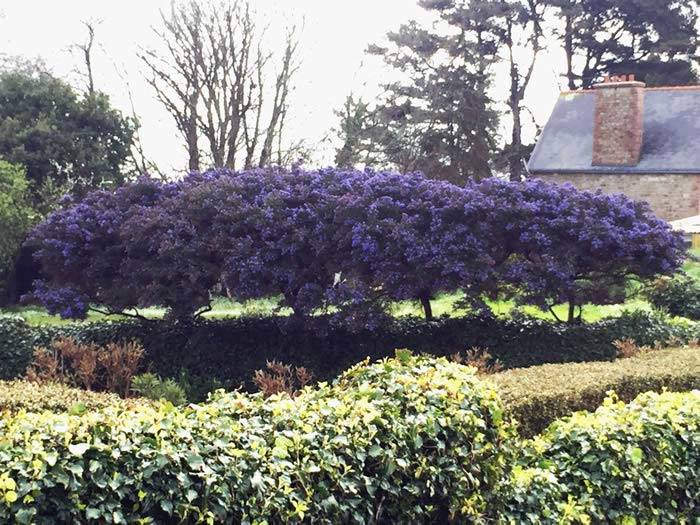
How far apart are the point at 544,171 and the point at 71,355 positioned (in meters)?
19.3

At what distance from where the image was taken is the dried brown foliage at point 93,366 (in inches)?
343

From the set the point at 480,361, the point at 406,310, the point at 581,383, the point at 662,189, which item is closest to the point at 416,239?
the point at 480,361

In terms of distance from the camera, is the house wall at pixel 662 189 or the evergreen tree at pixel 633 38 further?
the evergreen tree at pixel 633 38

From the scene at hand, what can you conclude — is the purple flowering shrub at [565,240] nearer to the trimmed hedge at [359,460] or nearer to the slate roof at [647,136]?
the trimmed hedge at [359,460]

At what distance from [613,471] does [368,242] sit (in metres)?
5.28

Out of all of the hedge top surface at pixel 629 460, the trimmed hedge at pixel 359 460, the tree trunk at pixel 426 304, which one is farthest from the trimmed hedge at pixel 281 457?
the tree trunk at pixel 426 304

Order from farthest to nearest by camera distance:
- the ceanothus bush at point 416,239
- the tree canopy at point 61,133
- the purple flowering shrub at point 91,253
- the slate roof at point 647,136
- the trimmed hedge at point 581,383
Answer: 1. the slate roof at point 647,136
2. the tree canopy at point 61,133
3. the purple flowering shrub at point 91,253
4. the ceanothus bush at point 416,239
5. the trimmed hedge at point 581,383

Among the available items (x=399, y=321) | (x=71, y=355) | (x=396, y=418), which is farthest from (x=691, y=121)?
(x=396, y=418)

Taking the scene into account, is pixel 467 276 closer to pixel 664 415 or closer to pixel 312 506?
pixel 664 415

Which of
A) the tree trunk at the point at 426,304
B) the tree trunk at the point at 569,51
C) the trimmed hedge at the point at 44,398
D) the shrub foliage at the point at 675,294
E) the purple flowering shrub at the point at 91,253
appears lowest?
the shrub foliage at the point at 675,294

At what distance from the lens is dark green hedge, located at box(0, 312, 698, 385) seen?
9.80 metres

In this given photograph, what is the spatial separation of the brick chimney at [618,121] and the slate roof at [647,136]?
12.6 inches

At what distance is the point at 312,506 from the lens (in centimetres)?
333

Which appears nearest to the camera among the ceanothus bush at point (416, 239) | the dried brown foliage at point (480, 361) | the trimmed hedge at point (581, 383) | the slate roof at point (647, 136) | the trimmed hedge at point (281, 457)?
the trimmed hedge at point (281, 457)
